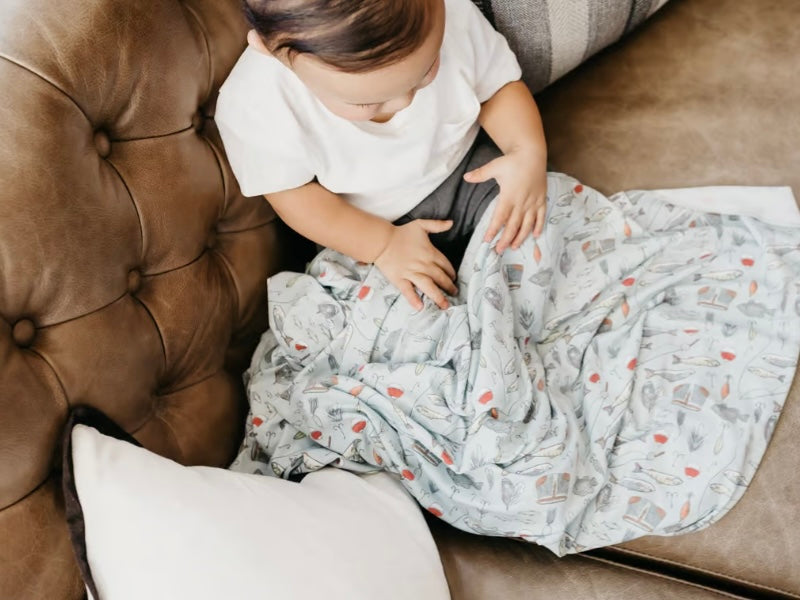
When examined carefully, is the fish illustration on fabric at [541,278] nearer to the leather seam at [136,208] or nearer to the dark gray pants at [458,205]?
the dark gray pants at [458,205]

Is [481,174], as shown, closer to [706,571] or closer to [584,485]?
[584,485]

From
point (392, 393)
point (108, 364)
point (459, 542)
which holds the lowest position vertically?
point (459, 542)

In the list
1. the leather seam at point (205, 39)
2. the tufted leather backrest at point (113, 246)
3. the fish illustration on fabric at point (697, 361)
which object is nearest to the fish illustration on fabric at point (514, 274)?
the fish illustration on fabric at point (697, 361)

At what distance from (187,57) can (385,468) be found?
0.52 metres

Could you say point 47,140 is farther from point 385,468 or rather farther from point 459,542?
point 459,542

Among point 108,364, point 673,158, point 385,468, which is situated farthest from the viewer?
point 673,158

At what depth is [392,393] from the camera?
891mm

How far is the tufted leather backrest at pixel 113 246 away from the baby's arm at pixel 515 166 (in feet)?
1.04

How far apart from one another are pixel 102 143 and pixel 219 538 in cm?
42

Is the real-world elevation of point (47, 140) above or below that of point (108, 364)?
above

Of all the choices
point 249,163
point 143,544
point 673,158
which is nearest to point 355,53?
point 249,163

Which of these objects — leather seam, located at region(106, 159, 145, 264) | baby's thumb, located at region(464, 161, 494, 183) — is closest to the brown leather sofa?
leather seam, located at region(106, 159, 145, 264)

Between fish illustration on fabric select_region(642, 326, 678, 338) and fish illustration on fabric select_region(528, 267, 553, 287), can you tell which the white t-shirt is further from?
fish illustration on fabric select_region(642, 326, 678, 338)

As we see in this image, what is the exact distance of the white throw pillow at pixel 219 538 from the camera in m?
0.68
